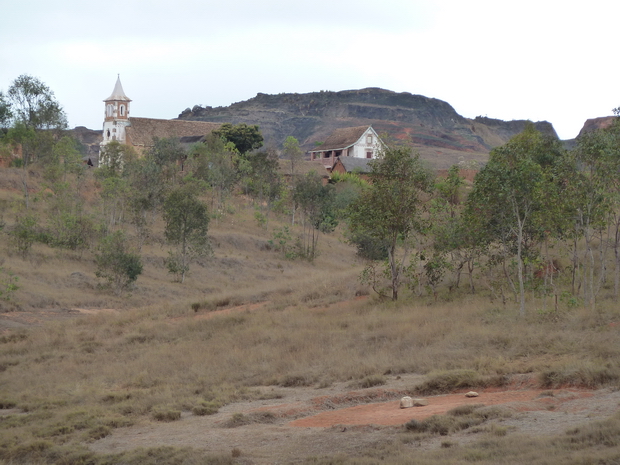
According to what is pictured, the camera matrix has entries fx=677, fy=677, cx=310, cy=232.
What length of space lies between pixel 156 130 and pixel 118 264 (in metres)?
42.1

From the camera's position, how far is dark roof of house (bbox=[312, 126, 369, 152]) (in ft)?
249

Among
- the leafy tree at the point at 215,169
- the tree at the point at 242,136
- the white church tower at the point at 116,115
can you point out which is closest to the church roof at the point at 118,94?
the white church tower at the point at 116,115

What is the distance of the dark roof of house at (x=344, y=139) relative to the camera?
7579cm

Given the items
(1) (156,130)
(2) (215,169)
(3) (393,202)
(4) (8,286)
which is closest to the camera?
(3) (393,202)

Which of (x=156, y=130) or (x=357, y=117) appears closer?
(x=156, y=130)

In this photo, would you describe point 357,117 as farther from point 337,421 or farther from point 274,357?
point 337,421

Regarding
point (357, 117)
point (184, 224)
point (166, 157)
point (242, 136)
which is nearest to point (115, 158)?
point (166, 157)

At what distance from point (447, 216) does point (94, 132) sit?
114 meters

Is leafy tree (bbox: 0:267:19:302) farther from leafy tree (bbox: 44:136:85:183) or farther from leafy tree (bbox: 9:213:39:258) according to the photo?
leafy tree (bbox: 44:136:85:183)

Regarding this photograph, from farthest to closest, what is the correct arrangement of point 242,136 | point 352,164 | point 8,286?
point 352,164 < point 242,136 < point 8,286

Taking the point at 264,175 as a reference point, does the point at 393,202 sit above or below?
below

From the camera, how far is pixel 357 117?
408 feet

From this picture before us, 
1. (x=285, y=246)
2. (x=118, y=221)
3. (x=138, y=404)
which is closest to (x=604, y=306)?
(x=138, y=404)

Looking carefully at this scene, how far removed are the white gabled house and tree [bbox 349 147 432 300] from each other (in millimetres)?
52246
